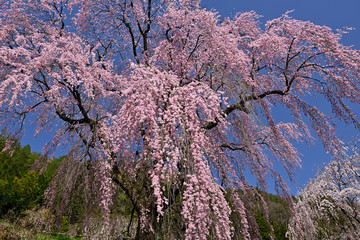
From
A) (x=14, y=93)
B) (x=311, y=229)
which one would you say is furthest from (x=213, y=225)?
(x=311, y=229)

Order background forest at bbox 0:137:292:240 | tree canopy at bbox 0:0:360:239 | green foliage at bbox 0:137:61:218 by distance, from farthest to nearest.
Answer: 1. green foliage at bbox 0:137:61:218
2. background forest at bbox 0:137:292:240
3. tree canopy at bbox 0:0:360:239

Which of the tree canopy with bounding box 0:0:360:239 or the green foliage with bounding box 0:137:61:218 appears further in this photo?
the green foliage with bounding box 0:137:61:218

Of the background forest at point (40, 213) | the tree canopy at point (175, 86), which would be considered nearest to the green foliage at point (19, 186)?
the background forest at point (40, 213)

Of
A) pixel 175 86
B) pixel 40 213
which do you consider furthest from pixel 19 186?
pixel 175 86

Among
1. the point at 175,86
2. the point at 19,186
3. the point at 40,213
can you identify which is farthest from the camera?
the point at 19,186

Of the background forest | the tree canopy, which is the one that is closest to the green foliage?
the background forest

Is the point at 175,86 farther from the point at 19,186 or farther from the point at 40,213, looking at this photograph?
the point at 19,186

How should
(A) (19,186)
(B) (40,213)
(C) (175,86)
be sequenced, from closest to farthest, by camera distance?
(C) (175,86)
(B) (40,213)
(A) (19,186)

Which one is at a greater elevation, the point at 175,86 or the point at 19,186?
the point at 19,186

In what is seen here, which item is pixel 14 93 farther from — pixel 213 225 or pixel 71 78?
pixel 213 225

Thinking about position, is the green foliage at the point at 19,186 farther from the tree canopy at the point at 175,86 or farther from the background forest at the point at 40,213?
the tree canopy at the point at 175,86

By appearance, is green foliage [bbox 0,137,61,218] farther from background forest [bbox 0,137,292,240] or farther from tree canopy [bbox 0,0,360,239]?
tree canopy [bbox 0,0,360,239]

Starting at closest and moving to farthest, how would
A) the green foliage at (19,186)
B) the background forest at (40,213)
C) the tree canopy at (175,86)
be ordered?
the tree canopy at (175,86)
the background forest at (40,213)
the green foliage at (19,186)

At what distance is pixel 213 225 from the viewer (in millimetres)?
3242
